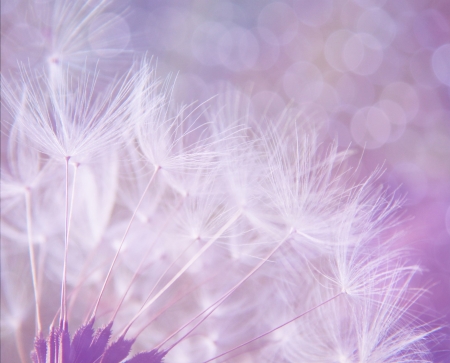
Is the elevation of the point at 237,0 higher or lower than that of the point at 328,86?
higher

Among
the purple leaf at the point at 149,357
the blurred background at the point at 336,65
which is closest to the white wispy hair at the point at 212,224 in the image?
the purple leaf at the point at 149,357

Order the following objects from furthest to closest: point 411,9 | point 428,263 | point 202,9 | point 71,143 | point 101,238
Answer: point 202,9, point 411,9, point 428,263, point 101,238, point 71,143

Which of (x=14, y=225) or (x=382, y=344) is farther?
(x=14, y=225)

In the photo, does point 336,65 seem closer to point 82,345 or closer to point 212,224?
point 212,224

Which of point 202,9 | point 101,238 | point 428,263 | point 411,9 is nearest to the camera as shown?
point 101,238

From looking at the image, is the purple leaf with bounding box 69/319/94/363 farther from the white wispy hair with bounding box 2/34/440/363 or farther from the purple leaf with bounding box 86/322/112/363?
the white wispy hair with bounding box 2/34/440/363

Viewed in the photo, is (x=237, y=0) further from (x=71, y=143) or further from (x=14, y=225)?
(x=14, y=225)

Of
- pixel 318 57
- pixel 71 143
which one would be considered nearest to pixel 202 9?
pixel 318 57
